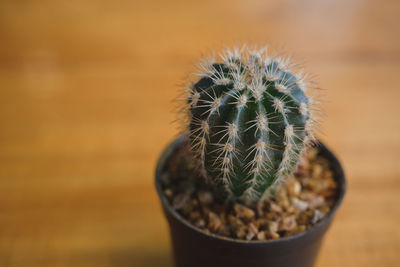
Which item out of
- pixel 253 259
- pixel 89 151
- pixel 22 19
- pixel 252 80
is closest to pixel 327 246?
pixel 253 259

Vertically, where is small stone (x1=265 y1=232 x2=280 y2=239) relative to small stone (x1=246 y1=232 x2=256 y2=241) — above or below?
below

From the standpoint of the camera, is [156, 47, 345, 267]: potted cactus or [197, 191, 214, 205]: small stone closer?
[156, 47, 345, 267]: potted cactus

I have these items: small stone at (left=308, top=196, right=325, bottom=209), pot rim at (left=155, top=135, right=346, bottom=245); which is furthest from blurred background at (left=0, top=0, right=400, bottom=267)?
small stone at (left=308, top=196, right=325, bottom=209)

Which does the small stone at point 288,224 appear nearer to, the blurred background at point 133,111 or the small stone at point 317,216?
the small stone at point 317,216

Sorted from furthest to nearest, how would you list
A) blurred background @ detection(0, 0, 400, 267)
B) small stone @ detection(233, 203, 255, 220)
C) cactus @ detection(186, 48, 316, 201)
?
blurred background @ detection(0, 0, 400, 267), small stone @ detection(233, 203, 255, 220), cactus @ detection(186, 48, 316, 201)

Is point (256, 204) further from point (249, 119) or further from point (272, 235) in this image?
point (249, 119)

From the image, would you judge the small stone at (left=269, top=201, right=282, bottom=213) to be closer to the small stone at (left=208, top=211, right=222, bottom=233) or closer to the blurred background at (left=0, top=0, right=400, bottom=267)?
the small stone at (left=208, top=211, right=222, bottom=233)

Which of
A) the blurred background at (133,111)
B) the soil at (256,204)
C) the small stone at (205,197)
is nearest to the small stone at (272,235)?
the soil at (256,204)

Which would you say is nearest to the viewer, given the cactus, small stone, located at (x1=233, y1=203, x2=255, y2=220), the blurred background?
the cactus
